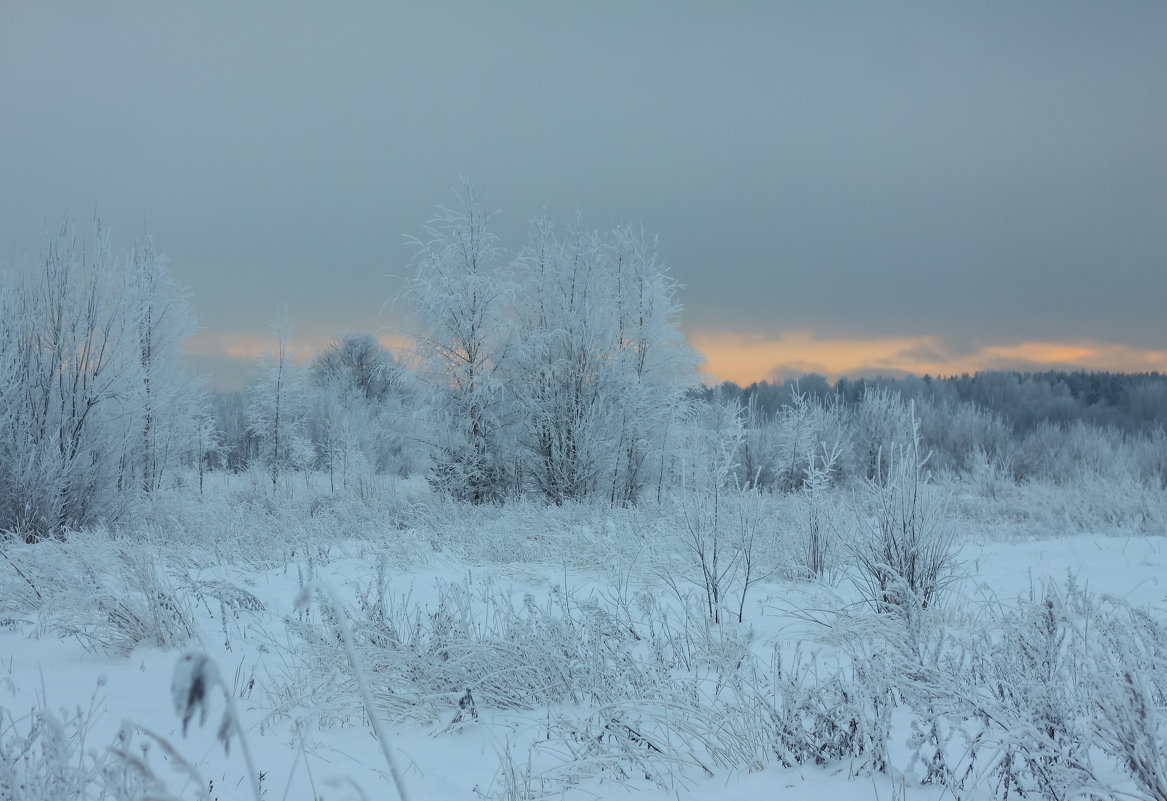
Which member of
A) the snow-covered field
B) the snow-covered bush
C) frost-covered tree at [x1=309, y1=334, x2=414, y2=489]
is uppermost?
frost-covered tree at [x1=309, y1=334, x2=414, y2=489]

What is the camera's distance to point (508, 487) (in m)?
15.2

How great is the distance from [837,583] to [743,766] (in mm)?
3766

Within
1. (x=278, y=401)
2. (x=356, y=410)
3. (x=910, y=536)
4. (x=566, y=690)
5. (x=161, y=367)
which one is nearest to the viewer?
(x=566, y=690)

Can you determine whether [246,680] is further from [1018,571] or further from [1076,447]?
[1076,447]

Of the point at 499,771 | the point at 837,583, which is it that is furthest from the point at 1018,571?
the point at 499,771

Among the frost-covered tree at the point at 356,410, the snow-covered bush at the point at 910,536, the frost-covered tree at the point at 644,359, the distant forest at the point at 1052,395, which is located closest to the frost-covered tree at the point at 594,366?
the frost-covered tree at the point at 644,359

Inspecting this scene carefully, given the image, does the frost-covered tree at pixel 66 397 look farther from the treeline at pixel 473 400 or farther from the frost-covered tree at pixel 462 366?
the frost-covered tree at pixel 462 366

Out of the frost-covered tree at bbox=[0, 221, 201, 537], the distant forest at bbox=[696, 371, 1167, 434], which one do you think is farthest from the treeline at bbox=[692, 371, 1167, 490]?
the frost-covered tree at bbox=[0, 221, 201, 537]

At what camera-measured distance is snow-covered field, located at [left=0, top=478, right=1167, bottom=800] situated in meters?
2.28

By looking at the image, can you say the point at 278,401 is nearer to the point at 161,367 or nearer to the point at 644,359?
the point at 161,367

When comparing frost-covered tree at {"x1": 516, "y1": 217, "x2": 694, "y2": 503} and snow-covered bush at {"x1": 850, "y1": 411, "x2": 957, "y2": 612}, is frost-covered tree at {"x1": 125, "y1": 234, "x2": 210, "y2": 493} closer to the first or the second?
frost-covered tree at {"x1": 516, "y1": 217, "x2": 694, "y2": 503}

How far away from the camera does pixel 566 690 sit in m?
3.57

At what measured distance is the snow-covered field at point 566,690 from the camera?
7.48ft

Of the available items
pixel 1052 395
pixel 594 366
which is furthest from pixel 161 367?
pixel 1052 395
